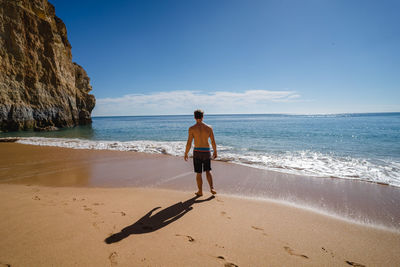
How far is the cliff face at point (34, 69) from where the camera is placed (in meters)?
20.6

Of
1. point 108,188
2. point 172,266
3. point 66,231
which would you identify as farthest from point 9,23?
point 172,266

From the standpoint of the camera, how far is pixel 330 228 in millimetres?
2928

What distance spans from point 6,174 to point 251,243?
765 centimetres

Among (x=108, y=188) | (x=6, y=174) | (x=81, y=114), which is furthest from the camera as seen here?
(x=81, y=114)

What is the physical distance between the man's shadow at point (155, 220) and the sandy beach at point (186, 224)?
0.01 m

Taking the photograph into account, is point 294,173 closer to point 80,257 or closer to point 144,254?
point 144,254

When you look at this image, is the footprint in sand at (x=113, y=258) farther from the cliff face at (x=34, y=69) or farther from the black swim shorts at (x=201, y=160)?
the cliff face at (x=34, y=69)

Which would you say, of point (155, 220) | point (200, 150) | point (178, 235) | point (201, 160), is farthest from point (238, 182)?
point (178, 235)

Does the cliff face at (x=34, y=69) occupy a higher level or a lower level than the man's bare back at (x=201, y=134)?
higher

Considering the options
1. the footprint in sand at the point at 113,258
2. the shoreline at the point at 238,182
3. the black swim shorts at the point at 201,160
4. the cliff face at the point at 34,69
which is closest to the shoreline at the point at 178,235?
the footprint in sand at the point at 113,258

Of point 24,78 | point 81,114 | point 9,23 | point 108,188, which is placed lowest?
point 108,188

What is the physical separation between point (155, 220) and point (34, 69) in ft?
100

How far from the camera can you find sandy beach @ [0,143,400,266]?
2.09 meters

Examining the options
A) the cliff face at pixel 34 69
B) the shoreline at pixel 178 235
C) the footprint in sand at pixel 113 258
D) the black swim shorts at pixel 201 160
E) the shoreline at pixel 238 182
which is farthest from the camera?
the cliff face at pixel 34 69
